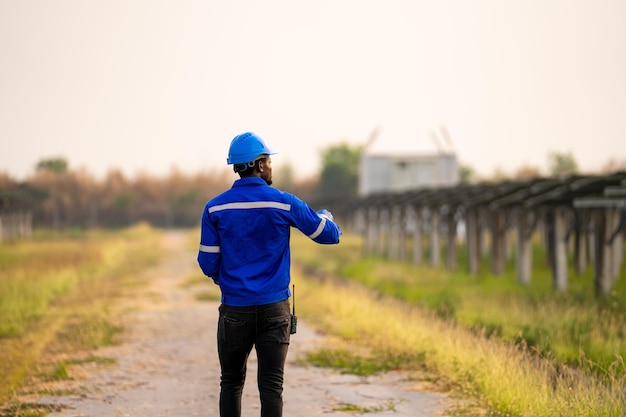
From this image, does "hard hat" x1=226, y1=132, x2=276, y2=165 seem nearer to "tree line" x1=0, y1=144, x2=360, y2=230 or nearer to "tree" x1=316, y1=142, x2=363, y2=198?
"tree line" x1=0, y1=144, x2=360, y2=230

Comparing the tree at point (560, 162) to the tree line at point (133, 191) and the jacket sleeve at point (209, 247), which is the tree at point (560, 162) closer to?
the tree line at point (133, 191)

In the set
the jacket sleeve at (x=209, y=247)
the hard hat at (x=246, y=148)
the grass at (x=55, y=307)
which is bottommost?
the grass at (x=55, y=307)

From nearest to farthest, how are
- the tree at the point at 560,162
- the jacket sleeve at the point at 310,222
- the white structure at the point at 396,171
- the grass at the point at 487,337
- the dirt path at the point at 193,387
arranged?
the jacket sleeve at the point at 310,222 → the grass at the point at 487,337 → the dirt path at the point at 193,387 → the white structure at the point at 396,171 → the tree at the point at 560,162

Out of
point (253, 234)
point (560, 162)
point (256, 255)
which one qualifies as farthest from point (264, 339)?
point (560, 162)

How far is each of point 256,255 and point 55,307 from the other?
13.8 m

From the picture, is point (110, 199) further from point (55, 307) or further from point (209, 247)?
point (209, 247)

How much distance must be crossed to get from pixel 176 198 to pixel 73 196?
10247mm

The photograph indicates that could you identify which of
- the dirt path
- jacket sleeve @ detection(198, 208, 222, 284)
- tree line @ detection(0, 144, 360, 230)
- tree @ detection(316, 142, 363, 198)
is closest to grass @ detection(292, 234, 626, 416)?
the dirt path

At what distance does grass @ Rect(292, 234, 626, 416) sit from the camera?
7.91m

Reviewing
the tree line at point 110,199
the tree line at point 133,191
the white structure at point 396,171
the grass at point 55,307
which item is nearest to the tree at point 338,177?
the tree line at point 133,191

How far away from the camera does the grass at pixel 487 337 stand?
7906 millimetres

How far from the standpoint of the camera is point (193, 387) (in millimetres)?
9539

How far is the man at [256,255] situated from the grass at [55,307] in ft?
13.0

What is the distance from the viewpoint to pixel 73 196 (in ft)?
293
